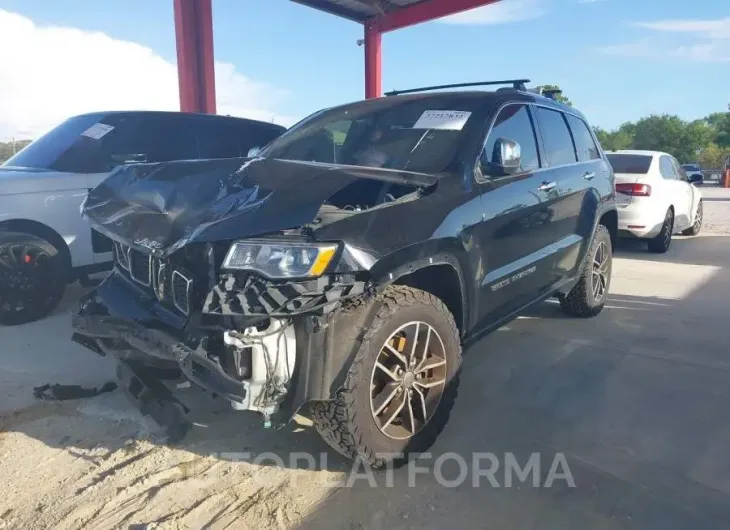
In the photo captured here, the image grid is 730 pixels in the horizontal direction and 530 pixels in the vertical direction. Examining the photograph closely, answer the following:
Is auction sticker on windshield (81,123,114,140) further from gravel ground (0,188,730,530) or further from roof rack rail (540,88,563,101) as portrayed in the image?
roof rack rail (540,88,563,101)

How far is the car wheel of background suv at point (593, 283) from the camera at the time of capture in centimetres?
499

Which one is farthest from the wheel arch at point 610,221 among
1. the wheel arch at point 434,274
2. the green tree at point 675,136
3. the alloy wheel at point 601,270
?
the green tree at point 675,136

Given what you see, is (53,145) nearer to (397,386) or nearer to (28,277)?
(28,277)

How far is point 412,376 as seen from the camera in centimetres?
279

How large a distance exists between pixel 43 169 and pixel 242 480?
13.1ft

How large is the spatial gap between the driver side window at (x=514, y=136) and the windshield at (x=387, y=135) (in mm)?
182

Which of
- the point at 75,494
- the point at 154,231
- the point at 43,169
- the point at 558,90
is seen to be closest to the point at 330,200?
the point at 154,231

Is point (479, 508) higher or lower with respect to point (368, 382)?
lower

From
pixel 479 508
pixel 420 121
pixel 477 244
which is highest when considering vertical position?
pixel 420 121

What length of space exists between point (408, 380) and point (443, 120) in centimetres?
159

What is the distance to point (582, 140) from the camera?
500cm

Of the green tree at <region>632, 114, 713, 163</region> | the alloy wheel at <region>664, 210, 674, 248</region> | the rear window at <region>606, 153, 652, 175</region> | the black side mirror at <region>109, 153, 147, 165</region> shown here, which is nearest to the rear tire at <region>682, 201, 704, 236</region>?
the alloy wheel at <region>664, 210, 674, 248</region>

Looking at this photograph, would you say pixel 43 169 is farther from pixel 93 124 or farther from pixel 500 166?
pixel 500 166

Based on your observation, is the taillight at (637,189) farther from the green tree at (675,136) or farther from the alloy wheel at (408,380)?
the green tree at (675,136)
